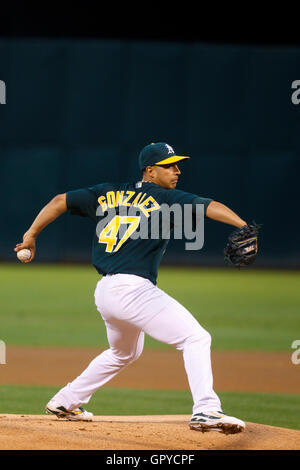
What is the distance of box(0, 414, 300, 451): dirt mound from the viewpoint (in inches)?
153

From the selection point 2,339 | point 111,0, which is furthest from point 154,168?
point 111,0

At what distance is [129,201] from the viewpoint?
14.1 ft

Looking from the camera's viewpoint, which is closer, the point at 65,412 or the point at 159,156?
the point at 159,156

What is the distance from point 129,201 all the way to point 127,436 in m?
1.26

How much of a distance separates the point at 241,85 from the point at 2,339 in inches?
376

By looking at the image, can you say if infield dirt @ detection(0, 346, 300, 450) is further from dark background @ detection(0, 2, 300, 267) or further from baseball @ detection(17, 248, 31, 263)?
dark background @ detection(0, 2, 300, 267)

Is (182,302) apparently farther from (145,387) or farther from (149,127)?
(149,127)

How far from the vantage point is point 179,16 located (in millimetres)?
17828

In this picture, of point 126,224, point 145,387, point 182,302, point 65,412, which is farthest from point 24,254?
point 182,302

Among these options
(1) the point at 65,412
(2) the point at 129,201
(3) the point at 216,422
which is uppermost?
(2) the point at 129,201

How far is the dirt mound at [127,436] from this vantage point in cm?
388

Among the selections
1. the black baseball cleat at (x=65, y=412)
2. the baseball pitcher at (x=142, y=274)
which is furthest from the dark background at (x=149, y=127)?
the baseball pitcher at (x=142, y=274)

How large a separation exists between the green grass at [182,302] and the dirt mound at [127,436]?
405 cm

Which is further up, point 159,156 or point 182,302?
point 159,156
